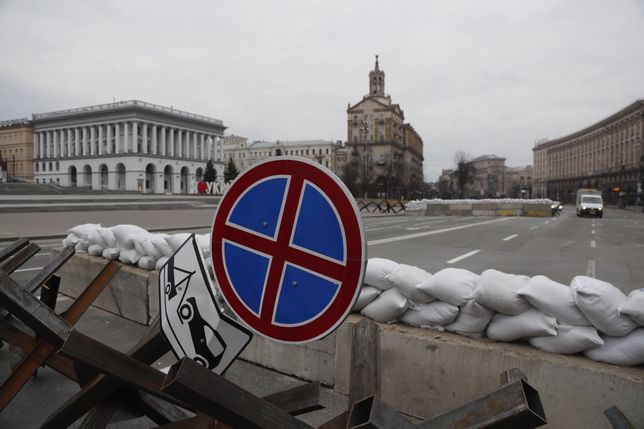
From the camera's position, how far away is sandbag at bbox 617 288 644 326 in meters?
2.52

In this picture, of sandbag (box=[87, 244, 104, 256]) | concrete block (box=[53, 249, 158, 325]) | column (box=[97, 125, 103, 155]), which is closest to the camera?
concrete block (box=[53, 249, 158, 325])

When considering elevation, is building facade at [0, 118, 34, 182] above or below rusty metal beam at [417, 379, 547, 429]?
above

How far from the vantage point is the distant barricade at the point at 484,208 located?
43.2 metres

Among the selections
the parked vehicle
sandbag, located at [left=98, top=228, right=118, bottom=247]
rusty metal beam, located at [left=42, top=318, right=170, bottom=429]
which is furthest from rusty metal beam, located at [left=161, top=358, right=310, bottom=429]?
the parked vehicle

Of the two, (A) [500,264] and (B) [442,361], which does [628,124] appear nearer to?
(A) [500,264]

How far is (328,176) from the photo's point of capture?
5.57ft

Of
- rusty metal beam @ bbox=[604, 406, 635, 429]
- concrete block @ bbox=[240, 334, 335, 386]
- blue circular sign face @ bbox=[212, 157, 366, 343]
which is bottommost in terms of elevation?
concrete block @ bbox=[240, 334, 335, 386]

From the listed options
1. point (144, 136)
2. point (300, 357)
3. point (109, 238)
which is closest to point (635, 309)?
point (300, 357)

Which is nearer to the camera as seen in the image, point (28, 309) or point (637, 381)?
point (28, 309)

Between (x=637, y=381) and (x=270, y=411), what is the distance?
204 cm

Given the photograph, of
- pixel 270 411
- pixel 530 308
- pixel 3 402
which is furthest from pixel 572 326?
pixel 3 402

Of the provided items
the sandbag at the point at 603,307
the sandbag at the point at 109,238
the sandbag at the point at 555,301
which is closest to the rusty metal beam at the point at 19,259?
the sandbag at the point at 109,238

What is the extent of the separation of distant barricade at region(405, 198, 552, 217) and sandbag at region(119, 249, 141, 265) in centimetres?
3990

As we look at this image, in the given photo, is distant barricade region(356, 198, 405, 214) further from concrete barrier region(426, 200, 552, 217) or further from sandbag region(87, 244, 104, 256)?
sandbag region(87, 244, 104, 256)
